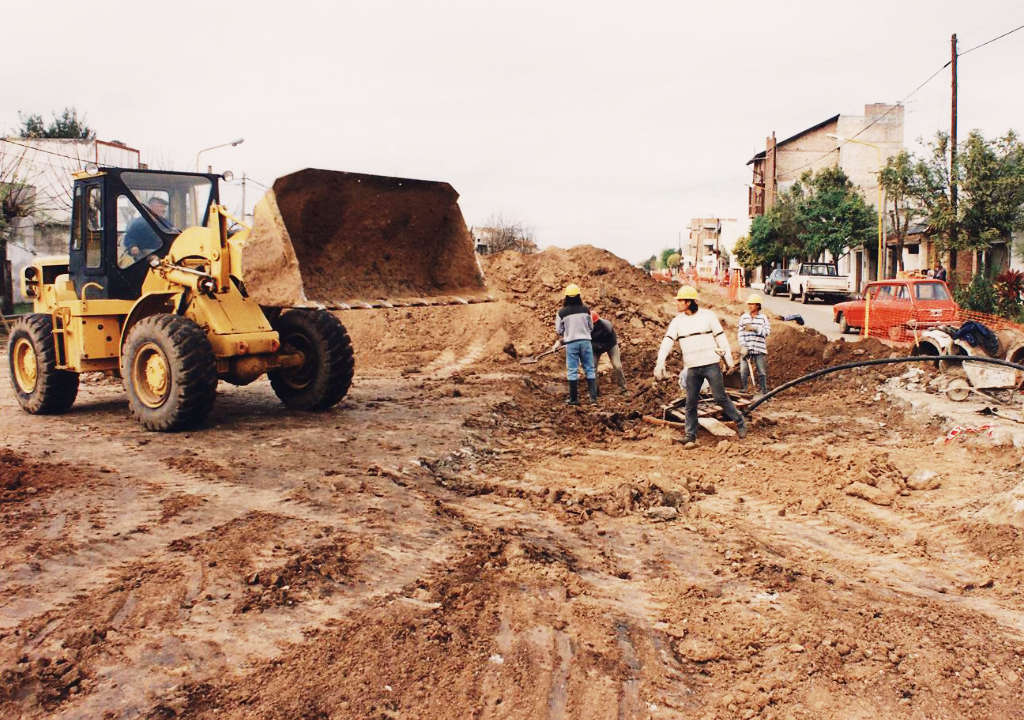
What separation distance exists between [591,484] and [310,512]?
254 centimetres

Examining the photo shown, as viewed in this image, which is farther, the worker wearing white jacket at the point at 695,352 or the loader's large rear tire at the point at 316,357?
the loader's large rear tire at the point at 316,357

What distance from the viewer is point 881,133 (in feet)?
182

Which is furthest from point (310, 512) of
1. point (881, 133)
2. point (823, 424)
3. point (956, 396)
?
point (881, 133)

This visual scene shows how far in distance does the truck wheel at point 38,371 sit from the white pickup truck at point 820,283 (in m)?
30.4

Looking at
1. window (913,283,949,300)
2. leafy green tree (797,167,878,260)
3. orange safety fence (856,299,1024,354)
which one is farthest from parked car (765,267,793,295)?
window (913,283,949,300)

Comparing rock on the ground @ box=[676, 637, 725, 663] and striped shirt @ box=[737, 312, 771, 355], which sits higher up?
striped shirt @ box=[737, 312, 771, 355]

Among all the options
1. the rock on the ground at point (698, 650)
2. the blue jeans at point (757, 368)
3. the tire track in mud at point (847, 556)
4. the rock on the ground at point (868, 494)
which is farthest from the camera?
the blue jeans at point (757, 368)

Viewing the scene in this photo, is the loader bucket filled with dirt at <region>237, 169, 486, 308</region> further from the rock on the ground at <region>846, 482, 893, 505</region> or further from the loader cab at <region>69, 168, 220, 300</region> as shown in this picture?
the rock on the ground at <region>846, 482, 893, 505</region>

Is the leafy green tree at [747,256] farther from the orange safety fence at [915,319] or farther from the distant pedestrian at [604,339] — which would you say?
the distant pedestrian at [604,339]

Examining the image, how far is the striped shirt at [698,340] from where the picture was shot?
9.00 metres

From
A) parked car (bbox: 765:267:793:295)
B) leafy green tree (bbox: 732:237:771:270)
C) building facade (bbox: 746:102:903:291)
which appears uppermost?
building facade (bbox: 746:102:903:291)

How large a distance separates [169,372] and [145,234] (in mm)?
1895

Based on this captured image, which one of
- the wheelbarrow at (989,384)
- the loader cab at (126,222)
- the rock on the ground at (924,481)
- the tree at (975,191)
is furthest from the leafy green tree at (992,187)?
the loader cab at (126,222)

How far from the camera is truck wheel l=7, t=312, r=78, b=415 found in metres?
9.94
